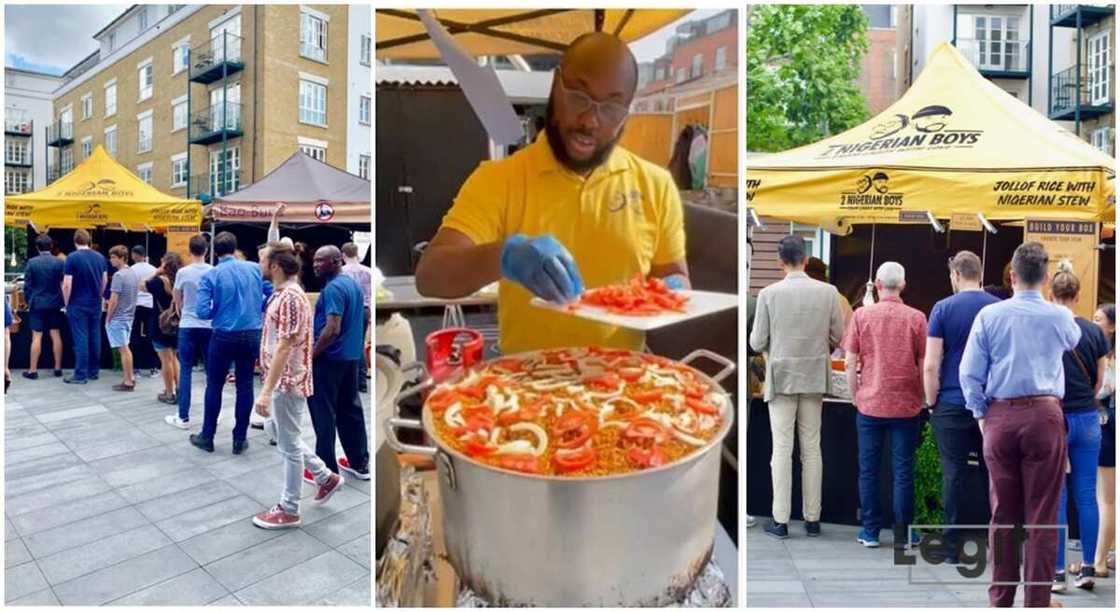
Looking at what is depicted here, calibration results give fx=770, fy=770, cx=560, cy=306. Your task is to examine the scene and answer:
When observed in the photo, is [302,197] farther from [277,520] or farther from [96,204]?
[277,520]

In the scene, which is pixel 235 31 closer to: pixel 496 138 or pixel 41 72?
pixel 41 72

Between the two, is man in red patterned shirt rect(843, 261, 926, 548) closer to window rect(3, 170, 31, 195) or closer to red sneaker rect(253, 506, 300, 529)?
red sneaker rect(253, 506, 300, 529)

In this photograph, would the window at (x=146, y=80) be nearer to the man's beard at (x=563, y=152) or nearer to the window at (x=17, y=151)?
the window at (x=17, y=151)

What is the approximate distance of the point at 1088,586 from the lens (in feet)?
11.0

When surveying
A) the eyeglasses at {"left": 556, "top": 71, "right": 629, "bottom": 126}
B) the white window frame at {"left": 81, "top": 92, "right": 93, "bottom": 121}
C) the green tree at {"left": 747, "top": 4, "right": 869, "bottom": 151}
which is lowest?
the eyeglasses at {"left": 556, "top": 71, "right": 629, "bottom": 126}

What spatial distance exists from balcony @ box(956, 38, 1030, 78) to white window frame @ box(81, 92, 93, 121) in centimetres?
630

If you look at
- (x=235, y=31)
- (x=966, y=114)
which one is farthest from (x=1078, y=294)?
(x=235, y=31)

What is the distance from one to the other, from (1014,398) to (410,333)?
2.29 meters

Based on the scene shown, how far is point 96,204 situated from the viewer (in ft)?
Answer: 22.9

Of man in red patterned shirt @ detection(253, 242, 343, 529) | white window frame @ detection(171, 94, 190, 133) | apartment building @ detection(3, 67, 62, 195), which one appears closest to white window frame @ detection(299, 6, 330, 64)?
apartment building @ detection(3, 67, 62, 195)

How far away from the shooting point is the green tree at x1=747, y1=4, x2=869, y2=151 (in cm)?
1252

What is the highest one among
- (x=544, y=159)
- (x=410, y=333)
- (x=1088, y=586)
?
(x=544, y=159)

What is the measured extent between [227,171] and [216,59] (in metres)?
3.46

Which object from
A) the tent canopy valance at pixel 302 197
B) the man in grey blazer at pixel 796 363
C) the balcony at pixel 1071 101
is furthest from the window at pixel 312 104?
the balcony at pixel 1071 101
